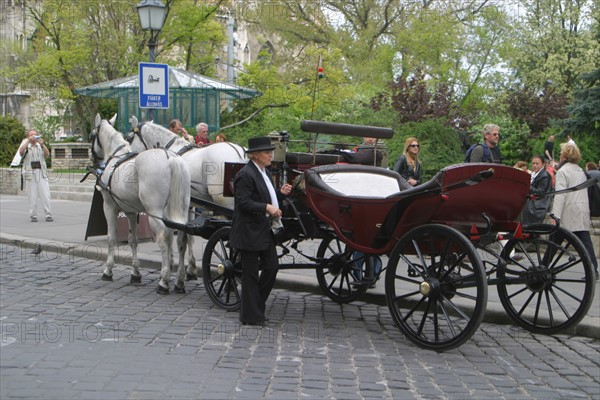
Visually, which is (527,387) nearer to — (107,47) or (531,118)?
(531,118)

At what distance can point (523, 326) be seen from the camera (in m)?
7.46

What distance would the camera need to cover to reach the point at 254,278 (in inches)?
295

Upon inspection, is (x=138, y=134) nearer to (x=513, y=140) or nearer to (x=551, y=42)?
(x=513, y=140)

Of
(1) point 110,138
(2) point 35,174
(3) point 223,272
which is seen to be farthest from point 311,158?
(2) point 35,174

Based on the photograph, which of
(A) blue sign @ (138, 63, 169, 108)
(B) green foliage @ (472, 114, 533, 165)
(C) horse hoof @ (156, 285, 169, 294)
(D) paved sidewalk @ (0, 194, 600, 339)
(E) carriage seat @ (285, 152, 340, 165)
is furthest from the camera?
(B) green foliage @ (472, 114, 533, 165)

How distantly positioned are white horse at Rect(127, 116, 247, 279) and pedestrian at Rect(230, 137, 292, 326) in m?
2.51

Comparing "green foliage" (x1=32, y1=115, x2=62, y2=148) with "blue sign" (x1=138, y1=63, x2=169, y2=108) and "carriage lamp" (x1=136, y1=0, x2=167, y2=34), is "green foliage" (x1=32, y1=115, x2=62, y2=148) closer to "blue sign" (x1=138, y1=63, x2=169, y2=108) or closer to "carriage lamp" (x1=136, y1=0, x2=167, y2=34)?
"carriage lamp" (x1=136, y1=0, x2=167, y2=34)

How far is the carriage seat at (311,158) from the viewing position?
27.7 ft

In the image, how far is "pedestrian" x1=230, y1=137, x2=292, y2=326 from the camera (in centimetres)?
734

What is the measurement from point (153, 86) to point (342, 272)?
6523 millimetres

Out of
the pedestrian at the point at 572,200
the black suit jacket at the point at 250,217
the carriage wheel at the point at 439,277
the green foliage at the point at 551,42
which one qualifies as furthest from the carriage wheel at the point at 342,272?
the green foliage at the point at 551,42

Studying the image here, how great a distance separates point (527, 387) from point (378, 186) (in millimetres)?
2704

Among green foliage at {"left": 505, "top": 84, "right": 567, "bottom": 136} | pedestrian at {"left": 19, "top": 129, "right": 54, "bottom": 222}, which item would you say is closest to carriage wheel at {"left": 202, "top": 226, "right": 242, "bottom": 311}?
pedestrian at {"left": 19, "top": 129, "right": 54, "bottom": 222}

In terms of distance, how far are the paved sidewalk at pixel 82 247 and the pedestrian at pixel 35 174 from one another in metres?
0.34
